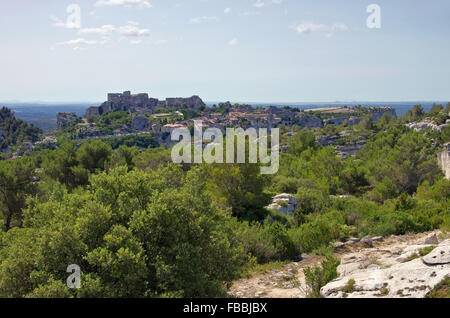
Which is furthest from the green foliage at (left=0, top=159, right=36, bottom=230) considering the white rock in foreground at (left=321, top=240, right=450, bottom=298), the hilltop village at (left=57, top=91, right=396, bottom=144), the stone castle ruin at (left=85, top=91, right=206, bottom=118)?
the stone castle ruin at (left=85, top=91, right=206, bottom=118)

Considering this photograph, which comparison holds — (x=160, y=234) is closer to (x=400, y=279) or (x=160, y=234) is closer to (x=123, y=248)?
(x=123, y=248)

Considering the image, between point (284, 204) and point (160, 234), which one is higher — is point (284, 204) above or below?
below

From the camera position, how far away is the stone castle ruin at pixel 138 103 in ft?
373

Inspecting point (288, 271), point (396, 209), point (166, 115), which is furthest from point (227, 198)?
point (166, 115)

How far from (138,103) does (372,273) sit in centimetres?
12183

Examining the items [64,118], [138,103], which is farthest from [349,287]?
[138,103]

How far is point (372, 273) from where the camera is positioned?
7520 mm

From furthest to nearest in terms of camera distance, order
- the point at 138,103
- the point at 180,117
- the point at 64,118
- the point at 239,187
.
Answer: the point at 138,103
the point at 64,118
the point at 180,117
the point at 239,187

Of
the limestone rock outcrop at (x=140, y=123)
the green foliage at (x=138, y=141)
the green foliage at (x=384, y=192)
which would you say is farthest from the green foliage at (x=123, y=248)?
the limestone rock outcrop at (x=140, y=123)

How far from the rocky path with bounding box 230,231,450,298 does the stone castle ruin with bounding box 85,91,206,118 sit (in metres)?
108

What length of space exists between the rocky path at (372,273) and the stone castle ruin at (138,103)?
4271 inches
